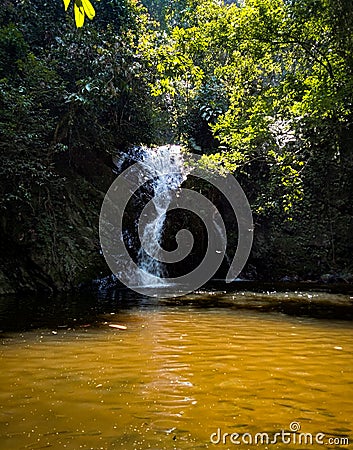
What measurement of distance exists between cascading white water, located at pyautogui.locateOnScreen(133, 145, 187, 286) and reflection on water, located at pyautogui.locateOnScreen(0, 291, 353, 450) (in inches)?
224

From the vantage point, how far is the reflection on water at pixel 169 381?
1.94 metres

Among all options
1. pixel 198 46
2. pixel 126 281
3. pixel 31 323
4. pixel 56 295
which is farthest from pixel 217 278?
pixel 31 323

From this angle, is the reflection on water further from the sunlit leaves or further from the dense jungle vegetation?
the dense jungle vegetation

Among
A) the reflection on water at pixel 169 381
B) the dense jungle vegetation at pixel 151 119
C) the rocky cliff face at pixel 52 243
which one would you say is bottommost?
the reflection on water at pixel 169 381

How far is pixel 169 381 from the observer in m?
2.77

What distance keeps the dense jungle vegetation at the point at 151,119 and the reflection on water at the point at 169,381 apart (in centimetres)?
445

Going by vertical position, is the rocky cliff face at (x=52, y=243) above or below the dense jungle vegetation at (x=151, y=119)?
below

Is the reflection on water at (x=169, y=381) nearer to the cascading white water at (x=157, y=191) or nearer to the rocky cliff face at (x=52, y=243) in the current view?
the rocky cliff face at (x=52, y=243)

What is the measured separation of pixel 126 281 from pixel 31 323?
518 cm

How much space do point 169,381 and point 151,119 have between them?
40.2 ft

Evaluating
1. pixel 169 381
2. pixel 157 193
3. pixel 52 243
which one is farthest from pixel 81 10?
pixel 157 193

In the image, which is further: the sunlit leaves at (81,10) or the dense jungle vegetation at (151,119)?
the dense jungle vegetation at (151,119)

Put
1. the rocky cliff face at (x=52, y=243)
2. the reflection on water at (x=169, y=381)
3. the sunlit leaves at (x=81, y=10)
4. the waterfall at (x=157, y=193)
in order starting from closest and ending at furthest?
1. the sunlit leaves at (x=81, y=10)
2. the reflection on water at (x=169, y=381)
3. the rocky cliff face at (x=52, y=243)
4. the waterfall at (x=157, y=193)

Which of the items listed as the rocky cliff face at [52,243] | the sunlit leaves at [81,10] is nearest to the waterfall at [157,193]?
the rocky cliff face at [52,243]
